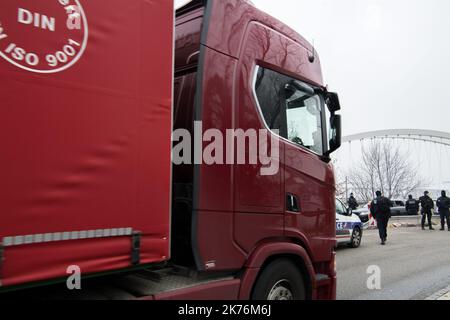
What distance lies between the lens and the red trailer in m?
2.00

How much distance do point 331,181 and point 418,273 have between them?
4.72 meters

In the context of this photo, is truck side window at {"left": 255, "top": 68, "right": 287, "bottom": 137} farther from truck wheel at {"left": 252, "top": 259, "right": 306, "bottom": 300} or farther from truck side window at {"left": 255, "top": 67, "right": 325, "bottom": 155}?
truck wheel at {"left": 252, "top": 259, "right": 306, "bottom": 300}

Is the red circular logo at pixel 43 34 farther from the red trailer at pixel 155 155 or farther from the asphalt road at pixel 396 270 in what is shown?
the asphalt road at pixel 396 270

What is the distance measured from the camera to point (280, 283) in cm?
356

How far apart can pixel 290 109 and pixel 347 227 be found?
842cm

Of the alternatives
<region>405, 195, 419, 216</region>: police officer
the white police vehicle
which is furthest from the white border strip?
<region>405, 195, 419, 216</region>: police officer

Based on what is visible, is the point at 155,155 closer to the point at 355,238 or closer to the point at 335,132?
the point at 335,132

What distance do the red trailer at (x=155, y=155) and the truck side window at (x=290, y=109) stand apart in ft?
0.07

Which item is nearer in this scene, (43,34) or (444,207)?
(43,34)

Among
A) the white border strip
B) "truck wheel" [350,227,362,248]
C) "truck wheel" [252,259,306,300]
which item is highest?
the white border strip

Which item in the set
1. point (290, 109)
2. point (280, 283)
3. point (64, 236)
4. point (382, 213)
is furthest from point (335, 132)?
point (382, 213)

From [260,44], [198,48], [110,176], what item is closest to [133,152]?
[110,176]

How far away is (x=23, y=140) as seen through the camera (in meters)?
1.95

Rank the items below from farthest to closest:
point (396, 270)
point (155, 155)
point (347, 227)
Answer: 1. point (347, 227)
2. point (396, 270)
3. point (155, 155)
